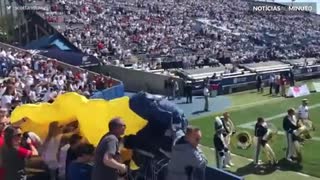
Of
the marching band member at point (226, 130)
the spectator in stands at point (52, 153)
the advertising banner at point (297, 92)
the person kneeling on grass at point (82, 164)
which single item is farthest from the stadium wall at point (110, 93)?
the person kneeling on grass at point (82, 164)

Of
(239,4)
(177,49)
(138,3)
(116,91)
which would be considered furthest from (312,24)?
(116,91)

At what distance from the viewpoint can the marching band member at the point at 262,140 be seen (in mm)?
13289

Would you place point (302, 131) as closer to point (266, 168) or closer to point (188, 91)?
point (266, 168)

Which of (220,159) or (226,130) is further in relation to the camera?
(226,130)

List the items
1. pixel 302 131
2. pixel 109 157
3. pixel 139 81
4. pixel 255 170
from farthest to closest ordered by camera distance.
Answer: pixel 139 81 < pixel 302 131 < pixel 255 170 < pixel 109 157

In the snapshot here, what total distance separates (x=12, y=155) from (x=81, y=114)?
11.8ft

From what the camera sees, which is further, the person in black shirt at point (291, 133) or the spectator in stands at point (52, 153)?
the person in black shirt at point (291, 133)

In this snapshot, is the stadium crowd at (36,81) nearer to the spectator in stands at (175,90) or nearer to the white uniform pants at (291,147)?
the spectator in stands at (175,90)

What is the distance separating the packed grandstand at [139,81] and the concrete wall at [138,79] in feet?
0.21

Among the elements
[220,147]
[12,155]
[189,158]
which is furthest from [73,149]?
[220,147]

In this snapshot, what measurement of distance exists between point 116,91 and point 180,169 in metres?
15.8

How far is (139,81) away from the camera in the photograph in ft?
108

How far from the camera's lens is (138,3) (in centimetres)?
5116

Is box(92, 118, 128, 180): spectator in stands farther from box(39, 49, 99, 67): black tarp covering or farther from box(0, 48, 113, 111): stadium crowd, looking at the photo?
box(39, 49, 99, 67): black tarp covering
